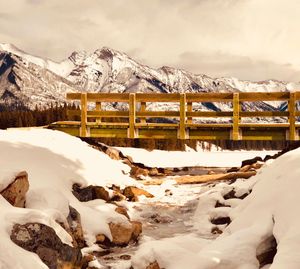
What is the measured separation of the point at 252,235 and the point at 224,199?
6.42 m

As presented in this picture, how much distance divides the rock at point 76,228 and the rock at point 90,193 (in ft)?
7.96

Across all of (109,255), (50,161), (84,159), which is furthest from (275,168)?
(84,159)

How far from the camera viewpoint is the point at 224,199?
13664mm

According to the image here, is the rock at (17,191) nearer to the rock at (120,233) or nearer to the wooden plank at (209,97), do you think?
the rock at (120,233)

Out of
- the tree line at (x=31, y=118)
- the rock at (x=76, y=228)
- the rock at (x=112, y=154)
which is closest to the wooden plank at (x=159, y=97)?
the rock at (x=112, y=154)

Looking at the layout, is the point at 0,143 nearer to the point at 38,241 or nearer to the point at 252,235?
the point at 38,241

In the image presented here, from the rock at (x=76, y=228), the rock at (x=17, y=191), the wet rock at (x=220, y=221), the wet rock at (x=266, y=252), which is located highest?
the rock at (x=17, y=191)

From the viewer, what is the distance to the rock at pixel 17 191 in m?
9.38

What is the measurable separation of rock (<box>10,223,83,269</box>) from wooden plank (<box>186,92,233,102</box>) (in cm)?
1024

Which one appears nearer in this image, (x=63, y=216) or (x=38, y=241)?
(x=38, y=241)

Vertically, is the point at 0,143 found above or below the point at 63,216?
above

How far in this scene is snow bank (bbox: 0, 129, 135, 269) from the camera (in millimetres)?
8188

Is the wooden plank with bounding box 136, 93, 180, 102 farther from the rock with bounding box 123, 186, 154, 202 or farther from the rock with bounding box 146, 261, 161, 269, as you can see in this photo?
the rock with bounding box 146, 261, 161, 269

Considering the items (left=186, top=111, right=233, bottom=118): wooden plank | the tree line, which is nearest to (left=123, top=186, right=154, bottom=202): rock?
(left=186, top=111, right=233, bottom=118): wooden plank
